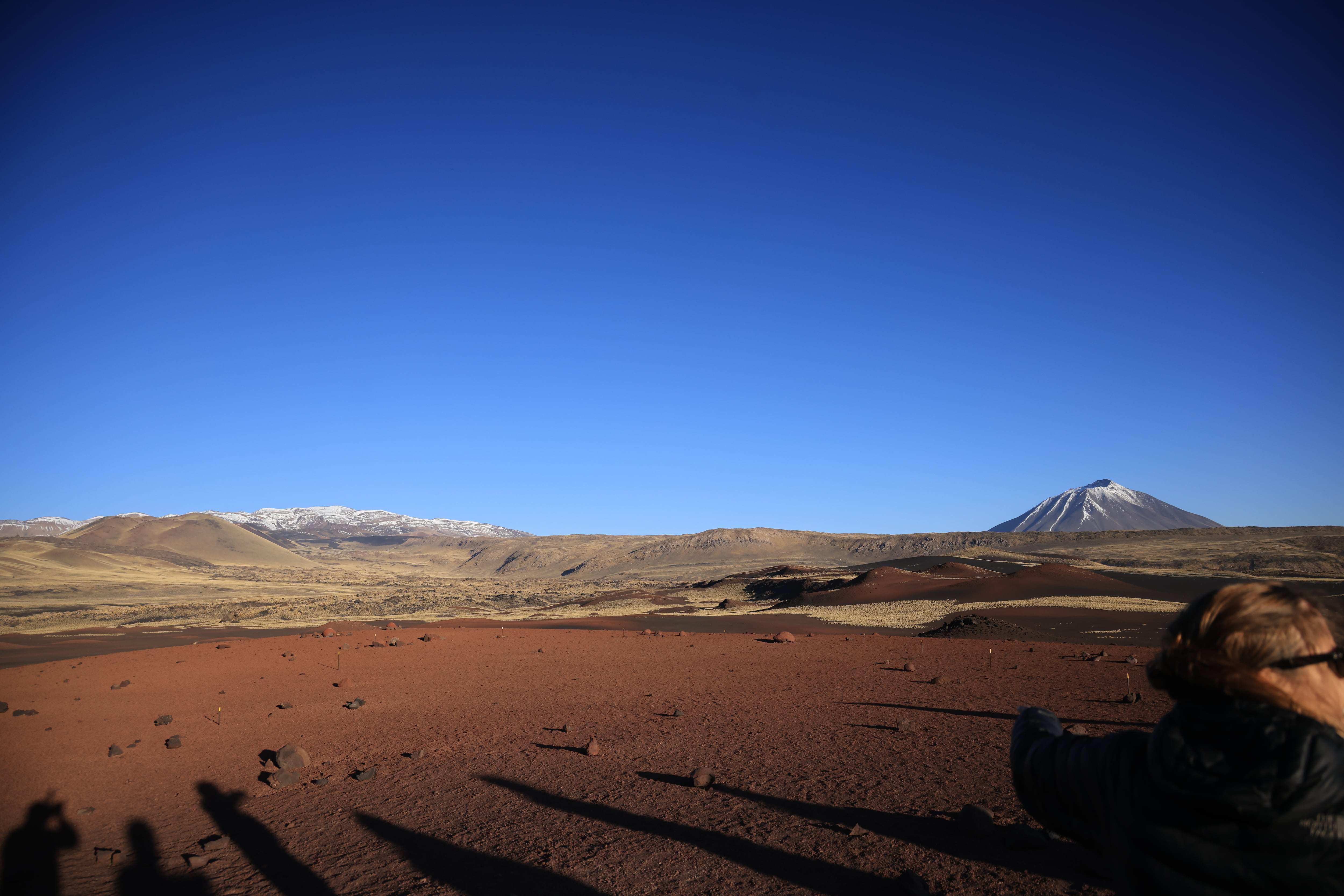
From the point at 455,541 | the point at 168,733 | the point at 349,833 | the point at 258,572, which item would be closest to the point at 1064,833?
the point at 349,833

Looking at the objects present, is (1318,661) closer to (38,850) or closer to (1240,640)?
(1240,640)

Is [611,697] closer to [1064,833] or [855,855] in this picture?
[855,855]

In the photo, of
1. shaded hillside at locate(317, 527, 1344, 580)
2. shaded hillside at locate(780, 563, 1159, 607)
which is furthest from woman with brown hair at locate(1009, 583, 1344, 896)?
shaded hillside at locate(317, 527, 1344, 580)

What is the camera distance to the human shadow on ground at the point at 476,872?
417 centimetres

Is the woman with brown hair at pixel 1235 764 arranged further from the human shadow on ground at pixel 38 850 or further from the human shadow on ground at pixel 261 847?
the human shadow on ground at pixel 38 850

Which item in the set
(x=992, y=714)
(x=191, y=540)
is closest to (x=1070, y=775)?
(x=992, y=714)

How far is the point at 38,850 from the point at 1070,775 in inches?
278

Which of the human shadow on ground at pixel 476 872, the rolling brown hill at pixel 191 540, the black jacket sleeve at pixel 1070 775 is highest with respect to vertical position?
Result: the rolling brown hill at pixel 191 540

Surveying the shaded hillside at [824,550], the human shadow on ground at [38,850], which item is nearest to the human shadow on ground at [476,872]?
the human shadow on ground at [38,850]

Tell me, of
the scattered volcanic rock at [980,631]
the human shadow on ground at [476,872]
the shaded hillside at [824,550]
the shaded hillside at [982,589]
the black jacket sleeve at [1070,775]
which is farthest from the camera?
the shaded hillside at [824,550]

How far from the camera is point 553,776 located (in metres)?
6.56

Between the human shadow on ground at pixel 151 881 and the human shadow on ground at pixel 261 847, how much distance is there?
352 mm

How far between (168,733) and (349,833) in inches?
208

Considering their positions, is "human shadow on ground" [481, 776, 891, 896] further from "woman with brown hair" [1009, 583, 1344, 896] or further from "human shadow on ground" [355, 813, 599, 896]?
"woman with brown hair" [1009, 583, 1344, 896]
